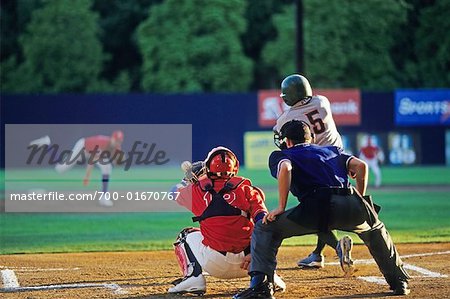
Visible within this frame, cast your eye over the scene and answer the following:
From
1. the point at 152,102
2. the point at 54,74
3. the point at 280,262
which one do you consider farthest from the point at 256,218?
the point at 54,74

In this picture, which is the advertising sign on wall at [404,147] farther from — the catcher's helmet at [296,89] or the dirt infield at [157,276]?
the catcher's helmet at [296,89]

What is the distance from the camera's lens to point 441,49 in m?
35.8

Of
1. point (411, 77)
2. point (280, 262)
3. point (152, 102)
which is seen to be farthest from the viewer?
point (411, 77)

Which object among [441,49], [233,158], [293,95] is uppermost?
[441,49]

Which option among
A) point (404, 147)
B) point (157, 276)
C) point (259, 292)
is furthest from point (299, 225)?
point (404, 147)

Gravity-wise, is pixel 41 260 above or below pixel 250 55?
below

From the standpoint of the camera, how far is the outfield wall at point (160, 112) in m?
28.5

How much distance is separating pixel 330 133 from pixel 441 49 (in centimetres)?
2827

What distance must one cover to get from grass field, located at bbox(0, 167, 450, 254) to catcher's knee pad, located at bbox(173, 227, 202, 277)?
13.5ft

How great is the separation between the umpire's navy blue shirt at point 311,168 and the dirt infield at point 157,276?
37.8 inches

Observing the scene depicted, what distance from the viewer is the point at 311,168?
7.21m

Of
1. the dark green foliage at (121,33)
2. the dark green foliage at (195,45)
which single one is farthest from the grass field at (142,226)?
the dark green foliage at (121,33)

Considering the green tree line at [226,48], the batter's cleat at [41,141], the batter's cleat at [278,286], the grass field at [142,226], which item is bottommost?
the grass field at [142,226]

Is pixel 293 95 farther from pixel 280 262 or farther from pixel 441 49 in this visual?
pixel 441 49
